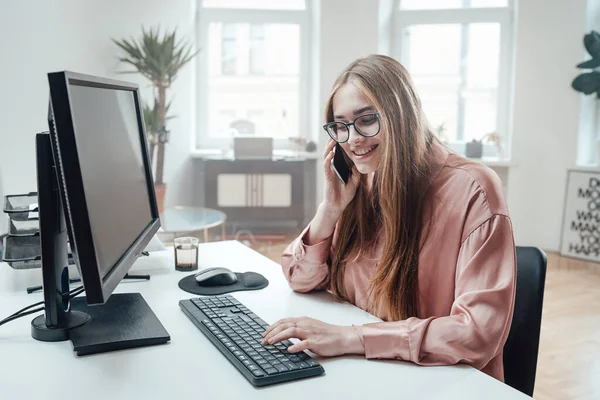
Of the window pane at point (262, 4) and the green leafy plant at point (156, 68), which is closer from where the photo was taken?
the green leafy plant at point (156, 68)

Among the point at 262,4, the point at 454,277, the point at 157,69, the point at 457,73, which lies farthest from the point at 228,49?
the point at 454,277

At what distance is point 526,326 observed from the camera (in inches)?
51.3

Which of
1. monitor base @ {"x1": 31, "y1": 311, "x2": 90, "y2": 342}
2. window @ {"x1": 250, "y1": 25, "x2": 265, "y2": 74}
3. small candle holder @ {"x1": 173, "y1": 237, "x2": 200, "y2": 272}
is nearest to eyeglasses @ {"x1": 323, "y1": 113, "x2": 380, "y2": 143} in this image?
small candle holder @ {"x1": 173, "y1": 237, "x2": 200, "y2": 272}

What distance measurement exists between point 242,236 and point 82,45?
79.9 inches

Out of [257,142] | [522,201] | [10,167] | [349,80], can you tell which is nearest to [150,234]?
[349,80]

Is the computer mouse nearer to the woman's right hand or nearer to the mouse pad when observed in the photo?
the mouse pad

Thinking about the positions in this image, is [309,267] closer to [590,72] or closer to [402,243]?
[402,243]

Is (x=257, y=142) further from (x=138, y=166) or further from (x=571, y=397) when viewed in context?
(x=138, y=166)

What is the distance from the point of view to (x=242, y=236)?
5.32 m

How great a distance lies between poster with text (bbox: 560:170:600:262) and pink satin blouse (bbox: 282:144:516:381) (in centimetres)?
384

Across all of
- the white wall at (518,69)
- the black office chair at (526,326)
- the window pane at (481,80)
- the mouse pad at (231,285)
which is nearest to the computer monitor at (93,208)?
the mouse pad at (231,285)

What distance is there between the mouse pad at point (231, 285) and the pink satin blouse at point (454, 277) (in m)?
0.09

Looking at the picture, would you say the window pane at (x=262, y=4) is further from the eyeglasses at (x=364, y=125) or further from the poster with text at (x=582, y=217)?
the eyeglasses at (x=364, y=125)

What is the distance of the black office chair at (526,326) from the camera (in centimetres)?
129
